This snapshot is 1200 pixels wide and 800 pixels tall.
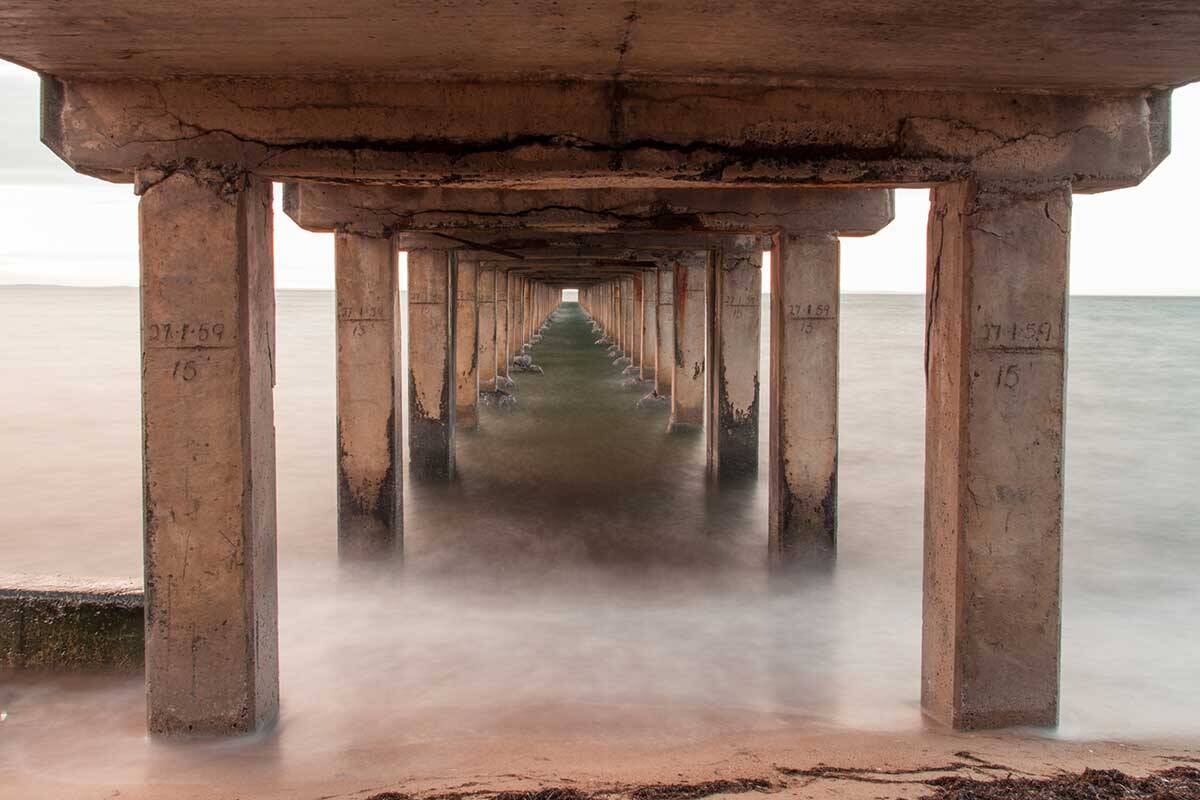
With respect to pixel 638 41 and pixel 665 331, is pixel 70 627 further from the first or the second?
pixel 665 331

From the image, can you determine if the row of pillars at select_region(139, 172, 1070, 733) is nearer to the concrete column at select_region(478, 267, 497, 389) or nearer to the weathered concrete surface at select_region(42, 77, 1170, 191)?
the weathered concrete surface at select_region(42, 77, 1170, 191)

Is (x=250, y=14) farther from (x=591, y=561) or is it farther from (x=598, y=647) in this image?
(x=591, y=561)

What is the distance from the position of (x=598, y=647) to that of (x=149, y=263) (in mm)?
3323

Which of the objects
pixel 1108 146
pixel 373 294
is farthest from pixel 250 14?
pixel 373 294

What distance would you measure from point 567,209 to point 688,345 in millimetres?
7393

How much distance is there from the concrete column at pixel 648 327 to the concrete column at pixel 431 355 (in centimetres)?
834

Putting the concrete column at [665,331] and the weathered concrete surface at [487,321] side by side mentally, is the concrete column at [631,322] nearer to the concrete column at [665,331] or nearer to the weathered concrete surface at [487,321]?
the concrete column at [665,331]

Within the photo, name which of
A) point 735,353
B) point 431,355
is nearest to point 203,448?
point 431,355

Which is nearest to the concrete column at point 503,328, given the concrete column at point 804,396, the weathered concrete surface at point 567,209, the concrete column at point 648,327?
the concrete column at point 648,327

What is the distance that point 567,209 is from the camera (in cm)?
709

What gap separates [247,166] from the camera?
3984mm

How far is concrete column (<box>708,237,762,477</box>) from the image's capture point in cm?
1078

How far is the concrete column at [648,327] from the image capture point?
19.2 m

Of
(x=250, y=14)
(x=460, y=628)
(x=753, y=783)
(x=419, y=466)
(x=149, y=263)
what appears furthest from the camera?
(x=419, y=466)
